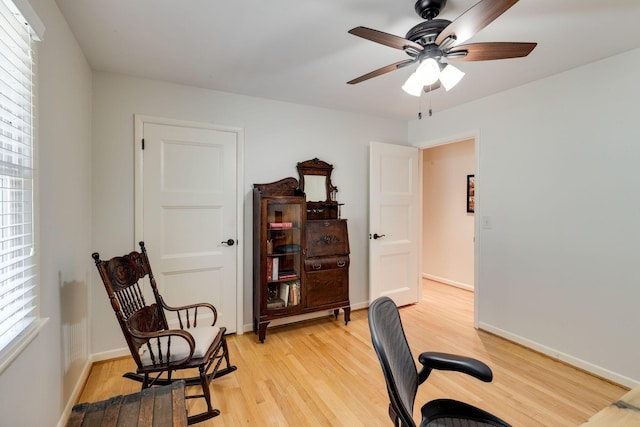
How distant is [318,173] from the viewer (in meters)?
3.47

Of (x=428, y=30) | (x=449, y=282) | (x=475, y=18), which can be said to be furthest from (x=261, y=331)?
(x=449, y=282)

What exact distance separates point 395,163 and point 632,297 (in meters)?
2.43

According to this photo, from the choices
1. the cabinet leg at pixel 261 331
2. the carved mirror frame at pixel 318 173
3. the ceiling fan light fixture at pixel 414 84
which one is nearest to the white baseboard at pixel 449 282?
the carved mirror frame at pixel 318 173

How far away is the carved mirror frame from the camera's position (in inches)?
132

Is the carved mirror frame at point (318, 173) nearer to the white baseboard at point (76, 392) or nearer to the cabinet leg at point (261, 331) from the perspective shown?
the cabinet leg at point (261, 331)

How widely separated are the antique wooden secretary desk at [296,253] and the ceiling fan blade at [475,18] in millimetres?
1927

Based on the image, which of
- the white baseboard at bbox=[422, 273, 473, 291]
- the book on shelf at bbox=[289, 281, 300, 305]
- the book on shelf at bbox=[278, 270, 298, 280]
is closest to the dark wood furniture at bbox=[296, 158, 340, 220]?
the book on shelf at bbox=[278, 270, 298, 280]

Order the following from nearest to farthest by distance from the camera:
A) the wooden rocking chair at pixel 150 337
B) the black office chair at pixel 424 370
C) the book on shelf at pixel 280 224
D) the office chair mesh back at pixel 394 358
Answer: the office chair mesh back at pixel 394 358 < the black office chair at pixel 424 370 < the wooden rocking chair at pixel 150 337 < the book on shelf at pixel 280 224

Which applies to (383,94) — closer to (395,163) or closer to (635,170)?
(395,163)

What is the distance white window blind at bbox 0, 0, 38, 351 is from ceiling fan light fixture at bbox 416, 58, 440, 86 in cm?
178

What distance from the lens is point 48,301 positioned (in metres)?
1.59

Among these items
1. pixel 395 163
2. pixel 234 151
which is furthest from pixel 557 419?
pixel 234 151

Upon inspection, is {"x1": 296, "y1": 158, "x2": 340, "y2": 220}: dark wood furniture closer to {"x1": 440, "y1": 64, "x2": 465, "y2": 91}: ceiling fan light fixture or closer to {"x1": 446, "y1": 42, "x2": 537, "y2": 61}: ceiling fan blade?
{"x1": 440, "y1": 64, "x2": 465, "y2": 91}: ceiling fan light fixture

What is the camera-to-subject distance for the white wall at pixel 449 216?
15.3ft
